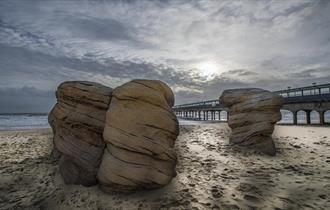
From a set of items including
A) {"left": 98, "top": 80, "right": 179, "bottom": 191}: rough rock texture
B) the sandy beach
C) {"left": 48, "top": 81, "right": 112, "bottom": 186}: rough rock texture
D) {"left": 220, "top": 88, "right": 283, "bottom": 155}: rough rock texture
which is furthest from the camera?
{"left": 220, "top": 88, "right": 283, "bottom": 155}: rough rock texture

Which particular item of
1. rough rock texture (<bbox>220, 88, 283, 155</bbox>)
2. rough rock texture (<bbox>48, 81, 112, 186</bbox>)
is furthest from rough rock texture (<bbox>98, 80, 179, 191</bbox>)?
rough rock texture (<bbox>220, 88, 283, 155</bbox>)

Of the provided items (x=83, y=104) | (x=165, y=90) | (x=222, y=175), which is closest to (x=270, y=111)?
(x=222, y=175)

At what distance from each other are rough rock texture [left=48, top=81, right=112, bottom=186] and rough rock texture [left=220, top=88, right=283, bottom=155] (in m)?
7.48

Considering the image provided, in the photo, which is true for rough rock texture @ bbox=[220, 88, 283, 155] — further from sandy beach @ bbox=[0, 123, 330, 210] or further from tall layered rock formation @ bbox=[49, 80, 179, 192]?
tall layered rock formation @ bbox=[49, 80, 179, 192]

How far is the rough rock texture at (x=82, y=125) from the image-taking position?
6.24 metres

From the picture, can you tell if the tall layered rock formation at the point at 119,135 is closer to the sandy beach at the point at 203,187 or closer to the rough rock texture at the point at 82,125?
the rough rock texture at the point at 82,125

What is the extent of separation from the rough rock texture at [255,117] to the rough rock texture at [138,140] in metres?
5.96

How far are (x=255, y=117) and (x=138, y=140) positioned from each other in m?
7.49

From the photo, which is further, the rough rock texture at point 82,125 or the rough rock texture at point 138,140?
the rough rock texture at point 82,125

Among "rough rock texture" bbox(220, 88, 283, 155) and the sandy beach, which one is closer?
the sandy beach

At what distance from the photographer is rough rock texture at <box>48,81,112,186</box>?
6242 mm

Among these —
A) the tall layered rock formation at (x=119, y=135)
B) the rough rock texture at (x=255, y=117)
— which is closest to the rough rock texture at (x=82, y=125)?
the tall layered rock formation at (x=119, y=135)

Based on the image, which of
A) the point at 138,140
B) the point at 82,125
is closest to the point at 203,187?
the point at 138,140

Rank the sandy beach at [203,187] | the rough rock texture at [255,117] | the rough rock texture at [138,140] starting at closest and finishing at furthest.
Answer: the sandy beach at [203,187] < the rough rock texture at [138,140] < the rough rock texture at [255,117]
